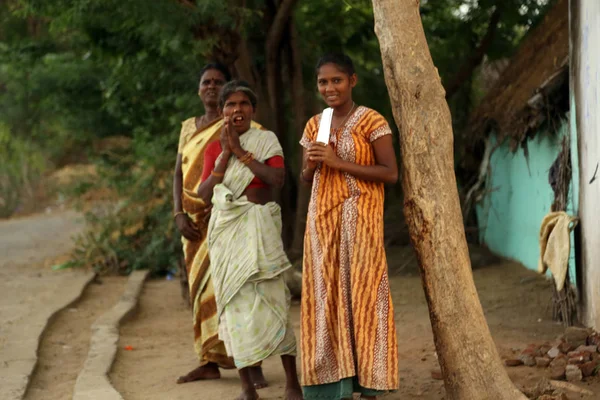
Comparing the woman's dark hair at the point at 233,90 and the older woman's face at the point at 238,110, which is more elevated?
the woman's dark hair at the point at 233,90

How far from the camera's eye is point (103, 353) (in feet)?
20.7

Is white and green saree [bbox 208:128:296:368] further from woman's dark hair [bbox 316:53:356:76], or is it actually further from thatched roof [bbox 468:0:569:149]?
thatched roof [bbox 468:0:569:149]

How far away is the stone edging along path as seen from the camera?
16.8 ft

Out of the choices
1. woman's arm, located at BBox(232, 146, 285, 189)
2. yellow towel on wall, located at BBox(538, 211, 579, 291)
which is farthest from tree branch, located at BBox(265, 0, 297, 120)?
woman's arm, located at BBox(232, 146, 285, 189)

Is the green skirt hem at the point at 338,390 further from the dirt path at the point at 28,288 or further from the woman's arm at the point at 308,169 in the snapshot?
the dirt path at the point at 28,288

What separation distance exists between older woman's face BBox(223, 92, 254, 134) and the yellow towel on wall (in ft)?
7.61

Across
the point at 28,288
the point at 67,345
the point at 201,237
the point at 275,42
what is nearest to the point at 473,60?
the point at 275,42

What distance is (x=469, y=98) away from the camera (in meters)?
12.1

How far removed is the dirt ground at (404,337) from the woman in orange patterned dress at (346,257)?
687 millimetres

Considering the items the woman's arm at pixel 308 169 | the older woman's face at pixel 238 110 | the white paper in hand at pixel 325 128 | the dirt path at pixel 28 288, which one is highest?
the older woman's face at pixel 238 110

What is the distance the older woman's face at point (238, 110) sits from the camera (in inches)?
193

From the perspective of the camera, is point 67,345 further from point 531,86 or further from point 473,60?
point 473,60

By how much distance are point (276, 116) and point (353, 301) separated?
5529mm

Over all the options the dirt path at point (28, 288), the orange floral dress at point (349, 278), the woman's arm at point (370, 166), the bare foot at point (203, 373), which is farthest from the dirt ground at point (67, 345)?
the woman's arm at point (370, 166)
